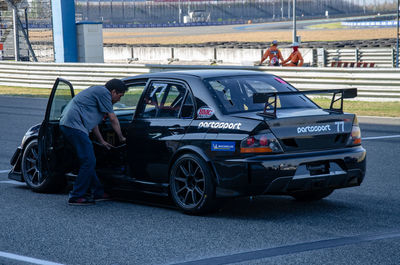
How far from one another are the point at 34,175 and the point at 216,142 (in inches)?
115

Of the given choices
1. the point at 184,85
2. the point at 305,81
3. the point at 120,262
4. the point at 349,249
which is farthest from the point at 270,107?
the point at 305,81

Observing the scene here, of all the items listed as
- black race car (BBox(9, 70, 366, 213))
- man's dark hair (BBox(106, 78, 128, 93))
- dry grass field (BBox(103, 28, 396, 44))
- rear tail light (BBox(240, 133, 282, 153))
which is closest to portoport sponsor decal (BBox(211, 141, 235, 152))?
black race car (BBox(9, 70, 366, 213))

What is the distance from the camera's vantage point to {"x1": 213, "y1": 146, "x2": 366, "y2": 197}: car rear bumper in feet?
21.8

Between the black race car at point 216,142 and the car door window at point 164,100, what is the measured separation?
0.04 ft

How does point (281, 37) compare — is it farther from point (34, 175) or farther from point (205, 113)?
point (205, 113)

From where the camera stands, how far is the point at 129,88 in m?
8.32

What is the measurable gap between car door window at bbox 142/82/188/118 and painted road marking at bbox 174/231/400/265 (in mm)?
2254

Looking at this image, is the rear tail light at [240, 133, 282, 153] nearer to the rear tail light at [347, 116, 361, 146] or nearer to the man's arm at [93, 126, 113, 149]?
the rear tail light at [347, 116, 361, 146]

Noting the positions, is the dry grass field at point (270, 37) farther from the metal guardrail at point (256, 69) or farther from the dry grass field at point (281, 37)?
the metal guardrail at point (256, 69)

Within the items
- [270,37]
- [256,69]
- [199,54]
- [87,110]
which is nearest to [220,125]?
[87,110]

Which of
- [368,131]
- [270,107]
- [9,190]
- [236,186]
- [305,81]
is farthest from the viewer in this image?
[305,81]

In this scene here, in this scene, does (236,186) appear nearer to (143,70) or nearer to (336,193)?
(336,193)

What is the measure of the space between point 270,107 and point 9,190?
3612mm

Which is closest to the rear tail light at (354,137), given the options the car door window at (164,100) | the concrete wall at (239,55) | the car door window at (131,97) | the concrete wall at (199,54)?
the car door window at (164,100)
